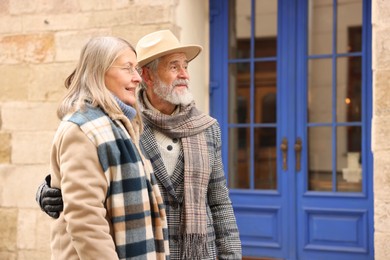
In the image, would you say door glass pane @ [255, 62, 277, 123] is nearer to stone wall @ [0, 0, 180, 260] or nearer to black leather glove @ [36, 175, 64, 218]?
stone wall @ [0, 0, 180, 260]

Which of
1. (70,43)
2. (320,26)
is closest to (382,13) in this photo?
(320,26)

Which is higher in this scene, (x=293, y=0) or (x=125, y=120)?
(x=293, y=0)

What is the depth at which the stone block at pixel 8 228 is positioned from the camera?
4.91m

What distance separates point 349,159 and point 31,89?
2754mm

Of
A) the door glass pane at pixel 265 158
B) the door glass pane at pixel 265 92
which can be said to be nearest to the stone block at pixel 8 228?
the door glass pane at pixel 265 158

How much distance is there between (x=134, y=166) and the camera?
1.85 meters

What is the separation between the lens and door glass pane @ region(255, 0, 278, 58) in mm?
4785

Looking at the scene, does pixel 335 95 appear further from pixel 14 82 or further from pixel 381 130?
pixel 14 82

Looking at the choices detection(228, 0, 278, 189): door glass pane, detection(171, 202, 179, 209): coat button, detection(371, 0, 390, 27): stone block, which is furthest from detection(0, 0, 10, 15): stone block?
detection(171, 202, 179, 209): coat button

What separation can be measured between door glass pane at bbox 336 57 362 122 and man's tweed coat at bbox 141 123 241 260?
2316mm

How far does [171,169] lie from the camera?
7.79 feet

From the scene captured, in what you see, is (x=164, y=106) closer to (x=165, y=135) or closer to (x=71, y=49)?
(x=165, y=135)

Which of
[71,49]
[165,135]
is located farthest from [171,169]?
[71,49]

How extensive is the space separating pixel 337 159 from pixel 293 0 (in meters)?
1.37
